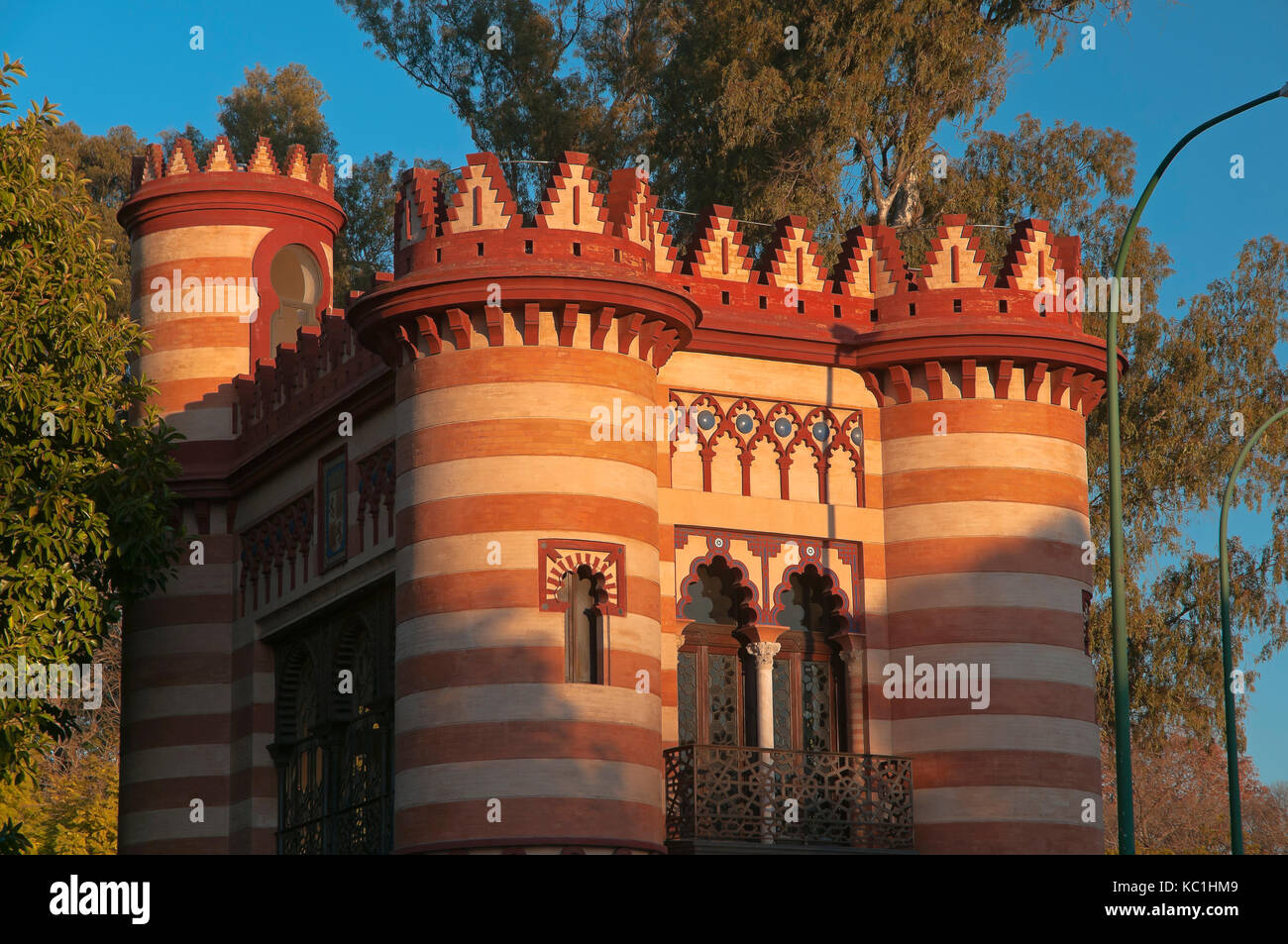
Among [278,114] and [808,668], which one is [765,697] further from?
[278,114]

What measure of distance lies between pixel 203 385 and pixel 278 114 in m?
24.4

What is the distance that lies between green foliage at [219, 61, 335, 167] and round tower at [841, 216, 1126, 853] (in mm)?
29053

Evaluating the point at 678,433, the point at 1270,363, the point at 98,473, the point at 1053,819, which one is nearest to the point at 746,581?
the point at 678,433

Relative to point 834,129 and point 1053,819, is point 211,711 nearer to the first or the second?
point 1053,819

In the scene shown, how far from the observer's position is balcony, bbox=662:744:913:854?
20766mm

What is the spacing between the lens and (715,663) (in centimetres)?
2205

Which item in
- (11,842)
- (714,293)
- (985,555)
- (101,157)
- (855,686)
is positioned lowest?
(11,842)

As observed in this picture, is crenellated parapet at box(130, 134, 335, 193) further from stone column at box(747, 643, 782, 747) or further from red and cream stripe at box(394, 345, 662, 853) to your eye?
stone column at box(747, 643, 782, 747)

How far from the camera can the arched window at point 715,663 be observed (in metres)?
21.8

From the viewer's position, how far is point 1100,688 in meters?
35.2

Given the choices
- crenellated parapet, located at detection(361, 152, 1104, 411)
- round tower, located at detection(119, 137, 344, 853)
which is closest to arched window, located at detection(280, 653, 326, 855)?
round tower, located at detection(119, 137, 344, 853)

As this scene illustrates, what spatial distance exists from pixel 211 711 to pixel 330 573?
3492 millimetres

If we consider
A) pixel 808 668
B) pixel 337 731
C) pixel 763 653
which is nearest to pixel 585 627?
pixel 763 653

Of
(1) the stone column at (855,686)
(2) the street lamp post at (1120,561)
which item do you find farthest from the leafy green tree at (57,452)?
(2) the street lamp post at (1120,561)
